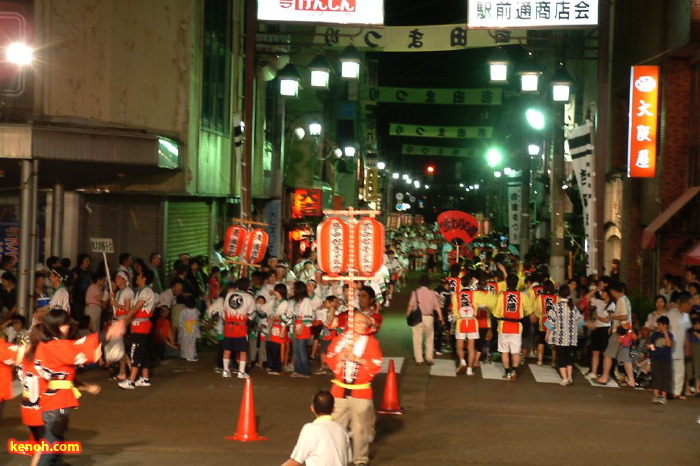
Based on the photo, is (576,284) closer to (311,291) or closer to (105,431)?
(311,291)

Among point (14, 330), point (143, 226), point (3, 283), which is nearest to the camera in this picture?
point (14, 330)

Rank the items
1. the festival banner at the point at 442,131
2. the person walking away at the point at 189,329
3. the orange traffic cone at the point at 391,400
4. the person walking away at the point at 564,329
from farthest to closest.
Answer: the festival banner at the point at 442,131 < the person walking away at the point at 189,329 < the person walking away at the point at 564,329 < the orange traffic cone at the point at 391,400

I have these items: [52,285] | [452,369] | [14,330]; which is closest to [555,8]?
[452,369]

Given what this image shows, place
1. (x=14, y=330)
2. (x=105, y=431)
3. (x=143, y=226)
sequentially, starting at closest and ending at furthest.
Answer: (x=105, y=431) < (x=14, y=330) < (x=143, y=226)

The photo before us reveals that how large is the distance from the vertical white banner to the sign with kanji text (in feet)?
24.5

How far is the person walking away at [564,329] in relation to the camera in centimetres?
1656

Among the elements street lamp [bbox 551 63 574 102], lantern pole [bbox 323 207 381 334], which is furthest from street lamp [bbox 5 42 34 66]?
street lamp [bbox 551 63 574 102]

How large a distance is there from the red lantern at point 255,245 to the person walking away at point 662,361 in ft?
31.1

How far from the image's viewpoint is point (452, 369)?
18.1 metres

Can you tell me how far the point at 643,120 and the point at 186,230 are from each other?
39.2ft

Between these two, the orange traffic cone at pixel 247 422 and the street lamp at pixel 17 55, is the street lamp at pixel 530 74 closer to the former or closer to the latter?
the street lamp at pixel 17 55

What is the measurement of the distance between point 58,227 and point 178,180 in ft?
9.74

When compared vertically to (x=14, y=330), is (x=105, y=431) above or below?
below

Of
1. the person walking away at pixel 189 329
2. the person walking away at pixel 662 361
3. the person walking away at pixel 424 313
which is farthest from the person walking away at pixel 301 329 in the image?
the person walking away at pixel 662 361
